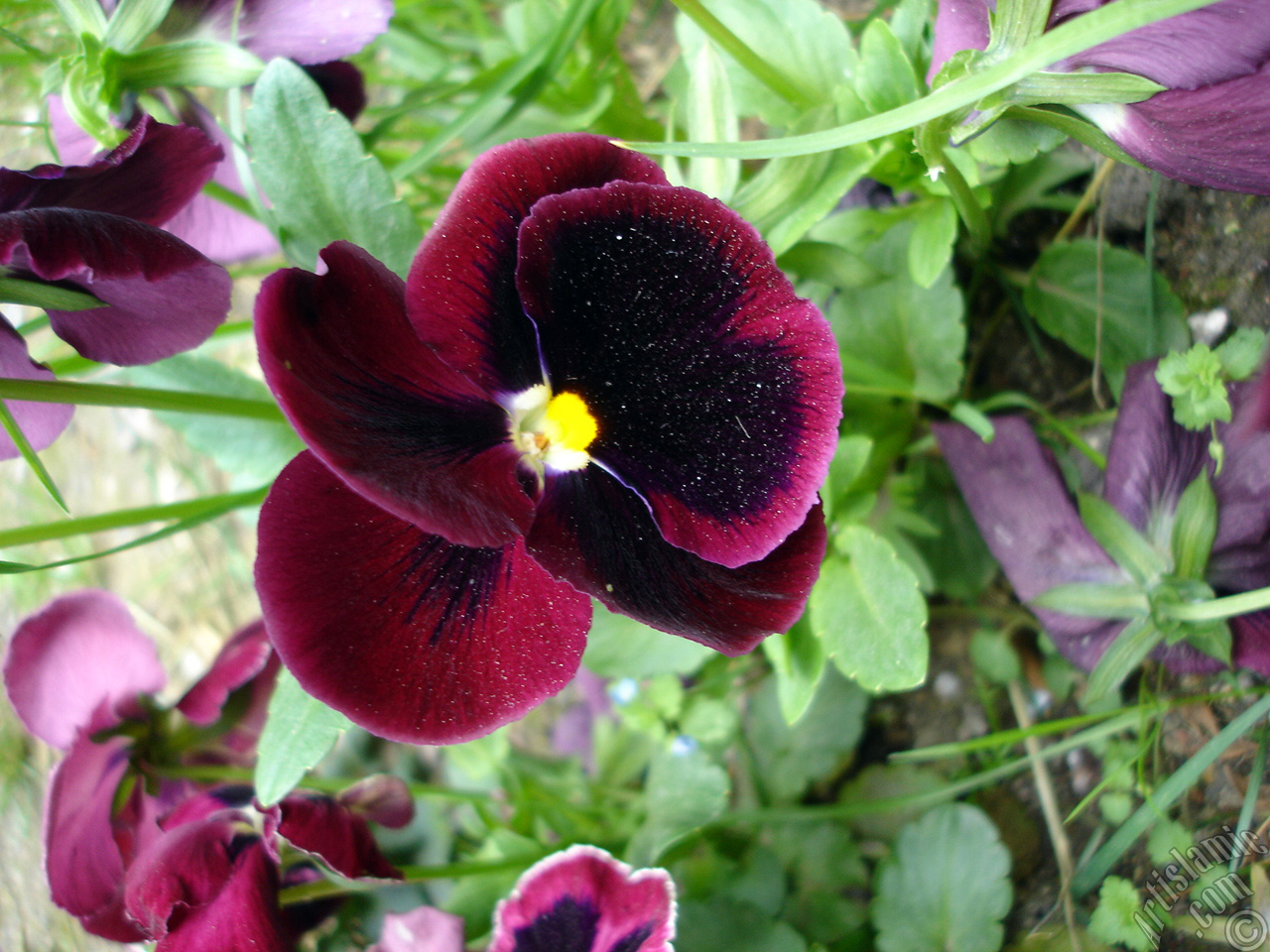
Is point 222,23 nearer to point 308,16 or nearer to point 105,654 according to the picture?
point 308,16

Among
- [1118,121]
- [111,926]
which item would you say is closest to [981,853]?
[1118,121]

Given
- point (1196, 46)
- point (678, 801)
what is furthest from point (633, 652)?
point (1196, 46)

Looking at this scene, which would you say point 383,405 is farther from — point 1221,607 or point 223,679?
point 1221,607

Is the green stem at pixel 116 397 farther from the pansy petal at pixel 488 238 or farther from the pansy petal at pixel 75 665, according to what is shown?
the pansy petal at pixel 75 665

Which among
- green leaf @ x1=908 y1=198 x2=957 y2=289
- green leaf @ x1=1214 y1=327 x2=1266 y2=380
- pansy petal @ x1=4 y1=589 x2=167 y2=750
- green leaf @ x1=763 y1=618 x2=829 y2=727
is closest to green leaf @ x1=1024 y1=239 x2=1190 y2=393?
green leaf @ x1=1214 y1=327 x2=1266 y2=380

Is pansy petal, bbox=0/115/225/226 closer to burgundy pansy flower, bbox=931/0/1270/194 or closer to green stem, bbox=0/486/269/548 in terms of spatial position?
green stem, bbox=0/486/269/548

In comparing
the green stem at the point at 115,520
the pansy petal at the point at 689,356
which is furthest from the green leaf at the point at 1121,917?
the green stem at the point at 115,520

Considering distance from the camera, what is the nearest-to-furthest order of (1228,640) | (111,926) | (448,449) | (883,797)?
(448,449), (1228,640), (111,926), (883,797)
